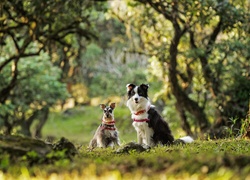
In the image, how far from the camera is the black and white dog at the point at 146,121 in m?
12.2

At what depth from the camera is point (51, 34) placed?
886 inches

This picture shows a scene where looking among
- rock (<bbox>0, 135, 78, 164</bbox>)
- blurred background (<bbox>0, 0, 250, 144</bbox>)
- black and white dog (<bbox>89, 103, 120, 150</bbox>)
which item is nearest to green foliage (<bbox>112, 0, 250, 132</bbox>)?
blurred background (<bbox>0, 0, 250, 144</bbox>)

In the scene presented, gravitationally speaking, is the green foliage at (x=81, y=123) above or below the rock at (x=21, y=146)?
above

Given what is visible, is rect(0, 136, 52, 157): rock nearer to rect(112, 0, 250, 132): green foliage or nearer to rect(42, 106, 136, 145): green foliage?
rect(112, 0, 250, 132): green foliage

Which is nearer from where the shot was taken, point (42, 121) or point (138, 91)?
point (138, 91)

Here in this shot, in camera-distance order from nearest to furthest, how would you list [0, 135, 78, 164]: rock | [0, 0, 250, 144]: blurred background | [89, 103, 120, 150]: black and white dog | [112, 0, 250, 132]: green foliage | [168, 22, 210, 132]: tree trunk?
[0, 135, 78, 164]: rock, [89, 103, 120, 150]: black and white dog, [112, 0, 250, 132]: green foliage, [0, 0, 250, 144]: blurred background, [168, 22, 210, 132]: tree trunk

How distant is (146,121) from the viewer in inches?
480

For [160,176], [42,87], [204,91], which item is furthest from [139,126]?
[42,87]

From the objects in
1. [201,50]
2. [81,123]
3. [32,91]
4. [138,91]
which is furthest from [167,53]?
[81,123]

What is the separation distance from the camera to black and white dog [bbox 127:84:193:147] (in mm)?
12195

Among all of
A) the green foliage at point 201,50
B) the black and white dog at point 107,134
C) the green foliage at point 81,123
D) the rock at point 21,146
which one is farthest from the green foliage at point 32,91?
the rock at point 21,146

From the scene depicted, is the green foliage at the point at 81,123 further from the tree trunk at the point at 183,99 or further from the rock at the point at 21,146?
the rock at the point at 21,146

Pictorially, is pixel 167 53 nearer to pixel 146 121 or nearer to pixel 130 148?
pixel 146 121

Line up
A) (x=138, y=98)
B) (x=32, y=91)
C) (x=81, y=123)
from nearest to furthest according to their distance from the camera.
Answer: (x=138, y=98)
(x=32, y=91)
(x=81, y=123)
